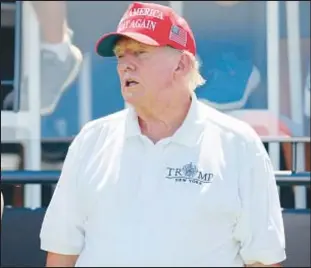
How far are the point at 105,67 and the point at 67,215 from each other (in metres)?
1.76

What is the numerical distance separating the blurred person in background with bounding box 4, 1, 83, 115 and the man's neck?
1666mm

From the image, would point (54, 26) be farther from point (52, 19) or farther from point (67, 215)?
point (67, 215)

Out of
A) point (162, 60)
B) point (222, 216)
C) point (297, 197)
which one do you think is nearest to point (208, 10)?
point (297, 197)

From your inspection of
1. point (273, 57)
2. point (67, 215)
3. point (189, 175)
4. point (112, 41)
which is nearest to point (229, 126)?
point (189, 175)

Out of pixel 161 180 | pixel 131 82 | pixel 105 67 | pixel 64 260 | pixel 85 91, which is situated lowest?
pixel 64 260

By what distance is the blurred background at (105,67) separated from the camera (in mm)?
4055

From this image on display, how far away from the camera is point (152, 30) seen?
2443 millimetres

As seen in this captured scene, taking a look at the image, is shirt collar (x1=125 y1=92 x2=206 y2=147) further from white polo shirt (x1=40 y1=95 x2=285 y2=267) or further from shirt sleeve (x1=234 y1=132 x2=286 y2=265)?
shirt sleeve (x1=234 y1=132 x2=286 y2=265)

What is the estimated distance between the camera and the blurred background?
13.3ft

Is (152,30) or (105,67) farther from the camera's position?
(105,67)

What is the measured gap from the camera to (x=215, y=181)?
235cm

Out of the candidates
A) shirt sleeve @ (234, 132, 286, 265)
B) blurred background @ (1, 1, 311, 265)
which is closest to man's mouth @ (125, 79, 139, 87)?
shirt sleeve @ (234, 132, 286, 265)

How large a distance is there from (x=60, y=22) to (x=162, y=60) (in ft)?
5.72

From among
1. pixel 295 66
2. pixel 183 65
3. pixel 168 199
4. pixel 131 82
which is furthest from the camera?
pixel 295 66
